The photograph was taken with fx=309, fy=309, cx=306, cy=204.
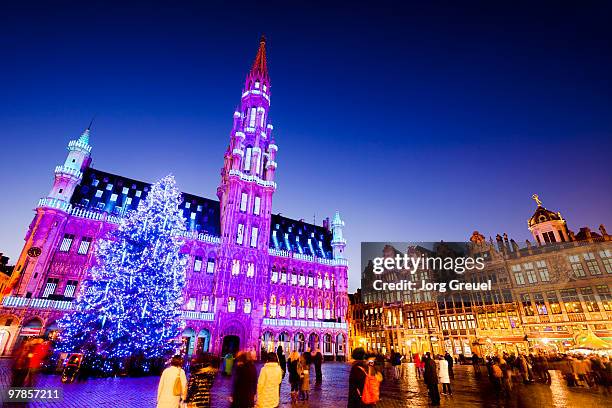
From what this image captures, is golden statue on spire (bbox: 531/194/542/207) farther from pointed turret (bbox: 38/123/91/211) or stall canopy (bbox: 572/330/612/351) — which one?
pointed turret (bbox: 38/123/91/211)

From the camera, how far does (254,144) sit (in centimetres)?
4662

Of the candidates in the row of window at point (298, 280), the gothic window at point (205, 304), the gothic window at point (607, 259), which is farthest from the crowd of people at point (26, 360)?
the gothic window at point (607, 259)

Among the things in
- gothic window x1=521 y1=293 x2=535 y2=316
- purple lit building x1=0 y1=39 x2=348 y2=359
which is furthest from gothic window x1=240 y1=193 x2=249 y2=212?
gothic window x1=521 y1=293 x2=535 y2=316

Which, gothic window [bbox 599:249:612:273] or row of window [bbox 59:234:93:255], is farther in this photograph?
gothic window [bbox 599:249:612:273]

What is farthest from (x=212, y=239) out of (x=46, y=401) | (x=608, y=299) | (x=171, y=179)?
(x=608, y=299)

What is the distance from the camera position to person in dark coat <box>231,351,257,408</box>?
5.44 metres

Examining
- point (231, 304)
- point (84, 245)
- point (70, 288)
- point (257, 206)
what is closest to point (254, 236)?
point (257, 206)

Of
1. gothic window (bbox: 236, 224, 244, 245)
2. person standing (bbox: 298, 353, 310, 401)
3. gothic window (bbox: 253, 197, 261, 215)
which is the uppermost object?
gothic window (bbox: 253, 197, 261, 215)

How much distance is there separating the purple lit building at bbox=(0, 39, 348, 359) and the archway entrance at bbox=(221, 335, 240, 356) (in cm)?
12

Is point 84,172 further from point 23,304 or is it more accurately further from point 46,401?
point 46,401

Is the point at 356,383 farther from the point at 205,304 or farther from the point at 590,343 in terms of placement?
the point at 205,304

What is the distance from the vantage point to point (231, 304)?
3638 cm

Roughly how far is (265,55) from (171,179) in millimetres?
42345

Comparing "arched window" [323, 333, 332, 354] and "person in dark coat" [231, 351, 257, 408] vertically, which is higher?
"arched window" [323, 333, 332, 354]
